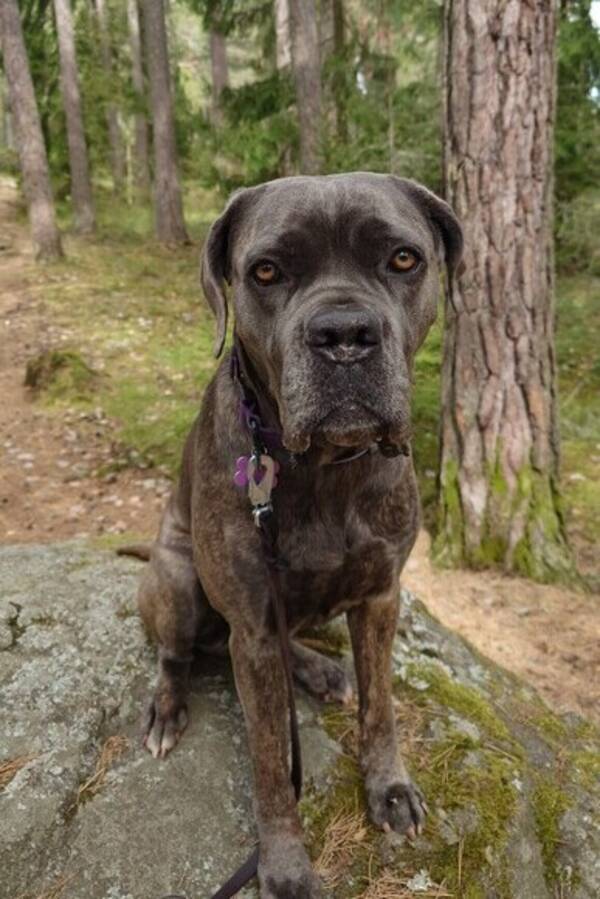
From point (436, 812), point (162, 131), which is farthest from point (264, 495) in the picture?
point (162, 131)

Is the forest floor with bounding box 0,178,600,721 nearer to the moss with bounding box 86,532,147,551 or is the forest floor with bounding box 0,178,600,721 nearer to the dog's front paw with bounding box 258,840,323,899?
the moss with bounding box 86,532,147,551

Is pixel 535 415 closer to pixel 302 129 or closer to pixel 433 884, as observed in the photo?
pixel 433 884

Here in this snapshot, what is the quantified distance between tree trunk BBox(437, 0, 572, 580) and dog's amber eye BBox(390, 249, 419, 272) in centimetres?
286

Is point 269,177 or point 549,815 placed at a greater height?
point 269,177

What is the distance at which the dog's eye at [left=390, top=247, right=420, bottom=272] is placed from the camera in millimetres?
2252

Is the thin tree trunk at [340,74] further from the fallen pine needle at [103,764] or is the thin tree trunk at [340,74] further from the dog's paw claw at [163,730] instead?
the fallen pine needle at [103,764]

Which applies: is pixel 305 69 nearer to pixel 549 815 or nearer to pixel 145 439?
pixel 145 439

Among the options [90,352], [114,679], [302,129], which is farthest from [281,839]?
[302,129]

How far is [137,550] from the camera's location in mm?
4004

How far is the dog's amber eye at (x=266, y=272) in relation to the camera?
2.23 metres

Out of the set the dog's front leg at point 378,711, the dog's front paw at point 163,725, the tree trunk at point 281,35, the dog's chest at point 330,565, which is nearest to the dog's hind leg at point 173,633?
the dog's front paw at point 163,725

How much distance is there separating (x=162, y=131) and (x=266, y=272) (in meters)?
15.8

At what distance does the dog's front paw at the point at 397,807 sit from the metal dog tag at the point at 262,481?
1.23m

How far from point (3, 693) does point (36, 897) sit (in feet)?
2.92
